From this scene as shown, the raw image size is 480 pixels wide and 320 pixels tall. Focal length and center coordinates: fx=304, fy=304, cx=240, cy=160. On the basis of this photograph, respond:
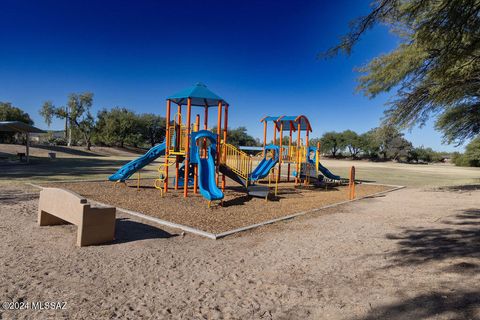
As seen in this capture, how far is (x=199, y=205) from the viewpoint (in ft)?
30.5

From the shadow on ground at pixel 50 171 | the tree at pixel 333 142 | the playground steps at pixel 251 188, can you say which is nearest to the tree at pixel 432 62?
the playground steps at pixel 251 188

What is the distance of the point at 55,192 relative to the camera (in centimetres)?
562

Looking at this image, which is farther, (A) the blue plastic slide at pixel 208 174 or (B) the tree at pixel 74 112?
(B) the tree at pixel 74 112

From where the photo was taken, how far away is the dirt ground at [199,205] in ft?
24.3

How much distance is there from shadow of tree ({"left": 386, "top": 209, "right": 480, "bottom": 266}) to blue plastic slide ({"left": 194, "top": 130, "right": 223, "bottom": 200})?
187 inches

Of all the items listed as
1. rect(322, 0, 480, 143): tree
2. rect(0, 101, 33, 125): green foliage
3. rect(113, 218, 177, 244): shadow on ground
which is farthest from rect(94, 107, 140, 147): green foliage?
rect(113, 218, 177, 244): shadow on ground

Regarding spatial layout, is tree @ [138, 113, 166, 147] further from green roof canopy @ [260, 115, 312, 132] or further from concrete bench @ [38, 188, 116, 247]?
concrete bench @ [38, 188, 116, 247]

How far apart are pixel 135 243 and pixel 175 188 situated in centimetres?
739

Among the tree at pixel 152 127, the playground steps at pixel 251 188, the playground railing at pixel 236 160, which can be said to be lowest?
the playground steps at pixel 251 188

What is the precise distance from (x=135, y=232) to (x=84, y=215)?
132 cm

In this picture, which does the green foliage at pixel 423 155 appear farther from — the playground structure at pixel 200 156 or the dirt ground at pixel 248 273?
the dirt ground at pixel 248 273

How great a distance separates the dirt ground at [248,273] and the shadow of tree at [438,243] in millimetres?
18

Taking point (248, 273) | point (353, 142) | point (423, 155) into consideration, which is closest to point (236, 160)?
point (248, 273)

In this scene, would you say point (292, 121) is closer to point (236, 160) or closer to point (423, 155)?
point (236, 160)
